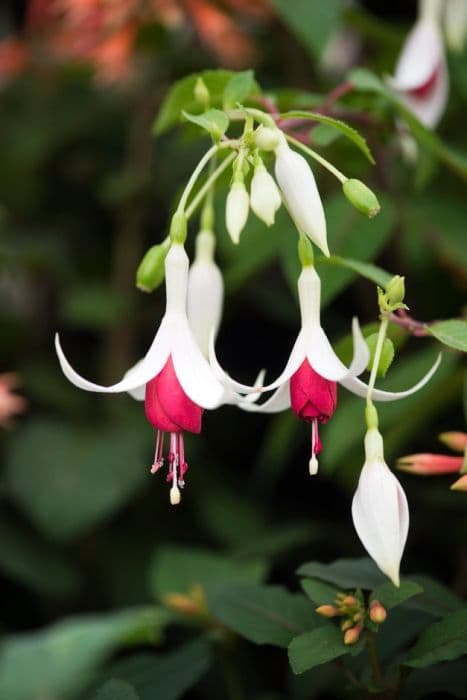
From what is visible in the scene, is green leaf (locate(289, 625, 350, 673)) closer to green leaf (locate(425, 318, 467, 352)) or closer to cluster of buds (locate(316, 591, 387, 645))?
cluster of buds (locate(316, 591, 387, 645))

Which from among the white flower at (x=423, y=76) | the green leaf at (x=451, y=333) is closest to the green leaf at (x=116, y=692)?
the green leaf at (x=451, y=333)

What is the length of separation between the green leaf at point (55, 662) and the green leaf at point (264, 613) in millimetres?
148

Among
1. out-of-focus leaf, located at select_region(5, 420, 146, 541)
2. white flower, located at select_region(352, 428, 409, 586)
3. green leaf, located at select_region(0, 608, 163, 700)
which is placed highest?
white flower, located at select_region(352, 428, 409, 586)

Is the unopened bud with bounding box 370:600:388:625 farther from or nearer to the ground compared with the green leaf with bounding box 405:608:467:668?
farther from the ground

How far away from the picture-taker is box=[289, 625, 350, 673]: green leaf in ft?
1.97

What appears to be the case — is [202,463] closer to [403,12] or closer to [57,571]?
[57,571]

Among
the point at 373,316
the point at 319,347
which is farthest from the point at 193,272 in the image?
the point at 373,316

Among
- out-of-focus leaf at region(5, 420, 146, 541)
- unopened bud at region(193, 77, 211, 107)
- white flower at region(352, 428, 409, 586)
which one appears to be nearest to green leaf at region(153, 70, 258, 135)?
unopened bud at region(193, 77, 211, 107)

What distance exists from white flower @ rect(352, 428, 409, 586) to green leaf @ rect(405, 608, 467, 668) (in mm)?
57

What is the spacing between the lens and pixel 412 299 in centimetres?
142

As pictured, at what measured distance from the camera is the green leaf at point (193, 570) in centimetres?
107

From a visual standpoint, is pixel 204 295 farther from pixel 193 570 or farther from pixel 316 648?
pixel 193 570

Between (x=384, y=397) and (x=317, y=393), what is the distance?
45mm

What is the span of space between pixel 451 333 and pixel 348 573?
0.59 ft
